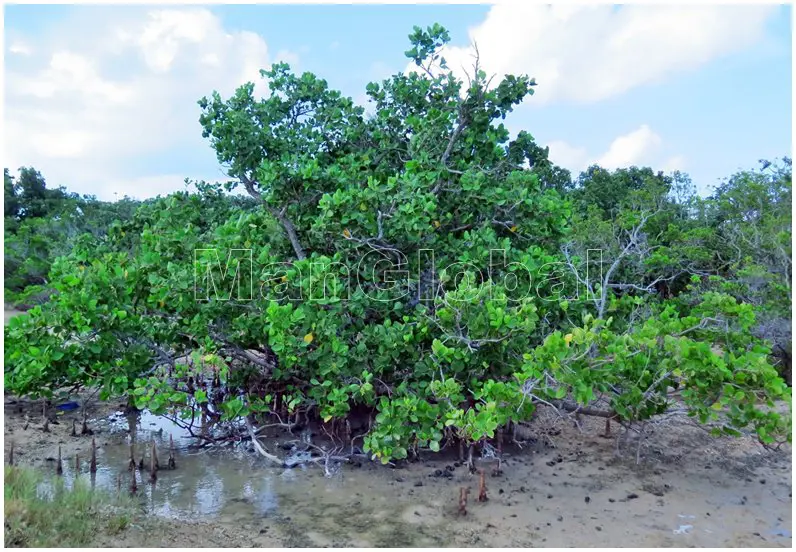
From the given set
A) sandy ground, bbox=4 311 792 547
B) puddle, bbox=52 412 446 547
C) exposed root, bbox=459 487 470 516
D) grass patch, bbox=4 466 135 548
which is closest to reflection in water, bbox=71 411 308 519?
puddle, bbox=52 412 446 547

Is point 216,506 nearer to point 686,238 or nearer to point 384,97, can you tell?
point 384,97

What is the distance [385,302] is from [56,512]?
352 cm

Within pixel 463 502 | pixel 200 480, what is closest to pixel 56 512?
pixel 200 480

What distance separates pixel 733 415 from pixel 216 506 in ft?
15.1

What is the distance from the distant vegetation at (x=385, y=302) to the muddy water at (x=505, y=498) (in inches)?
17.5

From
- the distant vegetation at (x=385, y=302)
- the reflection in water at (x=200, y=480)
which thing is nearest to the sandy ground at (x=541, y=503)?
the reflection in water at (x=200, y=480)

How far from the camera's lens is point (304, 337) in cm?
608

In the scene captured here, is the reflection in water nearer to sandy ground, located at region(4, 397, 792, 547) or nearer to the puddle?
the puddle

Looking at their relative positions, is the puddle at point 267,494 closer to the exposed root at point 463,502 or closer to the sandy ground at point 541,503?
the sandy ground at point 541,503

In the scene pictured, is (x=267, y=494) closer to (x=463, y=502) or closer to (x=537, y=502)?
(x=463, y=502)

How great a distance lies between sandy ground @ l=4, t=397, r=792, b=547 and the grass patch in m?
0.18

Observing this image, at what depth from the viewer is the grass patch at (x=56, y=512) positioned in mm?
4594

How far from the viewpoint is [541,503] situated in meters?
5.82

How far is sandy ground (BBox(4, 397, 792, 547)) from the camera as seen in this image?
16.8 ft
